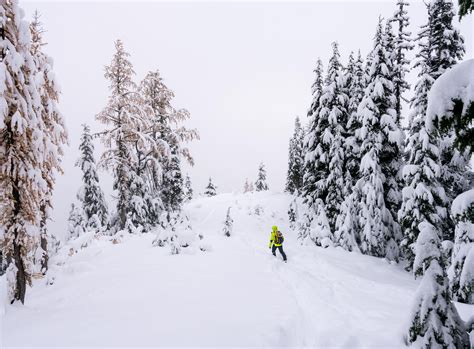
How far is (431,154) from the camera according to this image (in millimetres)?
14383

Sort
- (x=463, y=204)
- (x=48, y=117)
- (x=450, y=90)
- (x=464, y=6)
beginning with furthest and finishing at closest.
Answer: (x=48, y=117) → (x=463, y=204) → (x=464, y=6) → (x=450, y=90)

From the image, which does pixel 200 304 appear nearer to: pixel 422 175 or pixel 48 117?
pixel 48 117

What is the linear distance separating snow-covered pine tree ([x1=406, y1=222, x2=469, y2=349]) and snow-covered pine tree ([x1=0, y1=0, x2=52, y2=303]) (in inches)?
376

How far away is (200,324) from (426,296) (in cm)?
463

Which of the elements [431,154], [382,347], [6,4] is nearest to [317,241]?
[431,154]

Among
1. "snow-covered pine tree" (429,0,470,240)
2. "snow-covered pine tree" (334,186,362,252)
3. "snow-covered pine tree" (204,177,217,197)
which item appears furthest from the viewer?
"snow-covered pine tree" (204,177,217,197)

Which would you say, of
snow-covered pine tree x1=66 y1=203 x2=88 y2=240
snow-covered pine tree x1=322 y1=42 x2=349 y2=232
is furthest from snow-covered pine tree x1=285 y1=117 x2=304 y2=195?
snow-covered pine tree x1=66 y1=203 x2=88 y2=240

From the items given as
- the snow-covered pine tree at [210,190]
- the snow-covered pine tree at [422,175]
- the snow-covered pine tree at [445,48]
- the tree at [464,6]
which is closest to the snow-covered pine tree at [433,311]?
the tree at [464,6]

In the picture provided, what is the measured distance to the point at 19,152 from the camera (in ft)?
25.3

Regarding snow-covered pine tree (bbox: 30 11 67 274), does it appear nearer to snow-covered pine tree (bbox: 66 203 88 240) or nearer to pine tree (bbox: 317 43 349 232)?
pine tree (bbox: 317 43 349 232)

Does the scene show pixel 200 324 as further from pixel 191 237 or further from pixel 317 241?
pixel 317 241

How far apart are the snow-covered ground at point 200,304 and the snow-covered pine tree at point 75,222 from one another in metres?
20.2

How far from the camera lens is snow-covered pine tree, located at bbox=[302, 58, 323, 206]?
22.0 meters

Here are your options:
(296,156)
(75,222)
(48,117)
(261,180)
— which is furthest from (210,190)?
(48,117)
